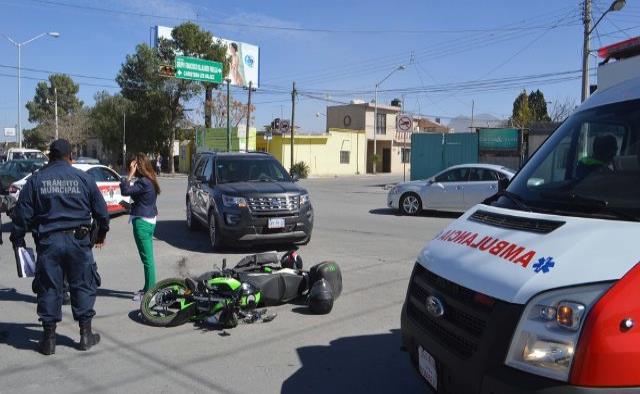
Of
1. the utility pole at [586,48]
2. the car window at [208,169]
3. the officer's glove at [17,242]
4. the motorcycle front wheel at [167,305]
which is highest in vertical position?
the utility pole at [586,48]

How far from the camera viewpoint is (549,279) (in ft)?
8.68

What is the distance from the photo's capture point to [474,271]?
303cm

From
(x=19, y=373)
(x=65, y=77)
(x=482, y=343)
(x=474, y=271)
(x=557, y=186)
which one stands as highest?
(x=65, y=77)

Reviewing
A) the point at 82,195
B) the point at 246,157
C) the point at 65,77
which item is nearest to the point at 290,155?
the point at 246,157

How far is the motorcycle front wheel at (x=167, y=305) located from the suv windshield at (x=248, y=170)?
4.96 metres

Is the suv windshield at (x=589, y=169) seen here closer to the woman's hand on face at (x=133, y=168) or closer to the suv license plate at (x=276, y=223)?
the woman's hand on face at (x=133, y=168)

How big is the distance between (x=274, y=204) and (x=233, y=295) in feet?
13.8

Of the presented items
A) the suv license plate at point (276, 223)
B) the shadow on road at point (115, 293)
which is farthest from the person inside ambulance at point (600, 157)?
the suv license plate at point (276, 223)

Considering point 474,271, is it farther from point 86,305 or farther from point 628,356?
point 86,305

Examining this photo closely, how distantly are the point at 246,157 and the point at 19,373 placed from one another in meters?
7.28

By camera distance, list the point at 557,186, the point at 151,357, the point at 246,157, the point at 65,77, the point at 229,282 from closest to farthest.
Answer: the point at 557,186
the point at 151,357
the point at 229,282
the point at 246,157
the point at 65,77

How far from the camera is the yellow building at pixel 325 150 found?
159 feet

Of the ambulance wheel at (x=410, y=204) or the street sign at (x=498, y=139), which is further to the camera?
the street sign at (x=498, y=139)

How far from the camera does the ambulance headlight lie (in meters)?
2.49
